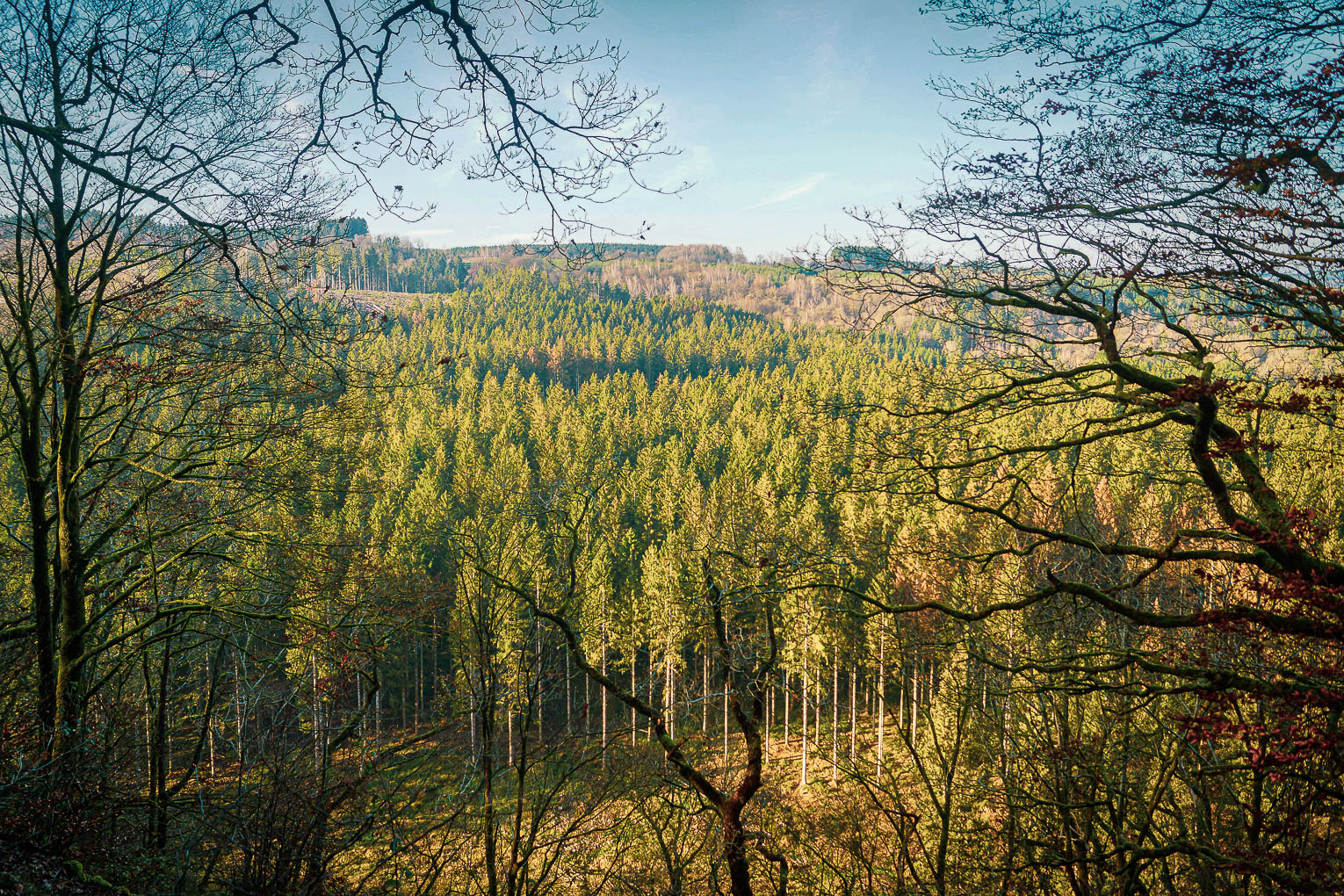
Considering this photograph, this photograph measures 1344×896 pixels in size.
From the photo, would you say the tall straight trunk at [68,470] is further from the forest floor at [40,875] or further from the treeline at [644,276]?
the treeline at [644,276]

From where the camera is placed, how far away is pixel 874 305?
217 inches

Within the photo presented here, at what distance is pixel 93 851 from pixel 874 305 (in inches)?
251

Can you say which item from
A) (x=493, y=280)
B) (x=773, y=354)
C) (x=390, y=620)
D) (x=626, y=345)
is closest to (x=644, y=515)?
(x=390, y=620)

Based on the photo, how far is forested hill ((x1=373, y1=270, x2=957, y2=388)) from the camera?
3052 inches

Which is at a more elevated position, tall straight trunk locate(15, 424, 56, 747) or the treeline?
the treeline

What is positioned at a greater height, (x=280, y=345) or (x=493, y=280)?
(x=493, y=280)

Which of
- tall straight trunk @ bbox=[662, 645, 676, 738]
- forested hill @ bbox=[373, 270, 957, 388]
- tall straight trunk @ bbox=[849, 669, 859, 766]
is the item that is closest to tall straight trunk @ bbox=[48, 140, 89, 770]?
tall straight trunk @ bbox=[662, 645, 676, 738]

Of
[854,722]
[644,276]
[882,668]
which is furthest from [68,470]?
[644,276]

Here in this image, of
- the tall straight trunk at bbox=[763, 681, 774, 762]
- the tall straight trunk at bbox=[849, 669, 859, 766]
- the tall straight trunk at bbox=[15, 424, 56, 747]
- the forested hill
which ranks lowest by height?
the tall straight trunk at bbox=[849, 669, 859, 766]

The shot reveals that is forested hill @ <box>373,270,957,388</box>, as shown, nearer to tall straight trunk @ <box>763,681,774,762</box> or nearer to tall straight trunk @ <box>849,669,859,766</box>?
tall straight trunk @ <box>849,669,859,766</box>

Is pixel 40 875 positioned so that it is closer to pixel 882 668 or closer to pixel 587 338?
pixel 882 668

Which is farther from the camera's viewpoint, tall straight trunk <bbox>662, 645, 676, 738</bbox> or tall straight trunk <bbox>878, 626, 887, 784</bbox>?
tall straight trunk <bbox>662, 645, 676, 738</bbox>

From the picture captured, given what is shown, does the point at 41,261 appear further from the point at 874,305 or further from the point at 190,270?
the point at 874,305

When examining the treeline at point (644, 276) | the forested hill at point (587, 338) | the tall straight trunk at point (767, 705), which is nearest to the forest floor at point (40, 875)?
the tall straight trunk at point (767, 705)
